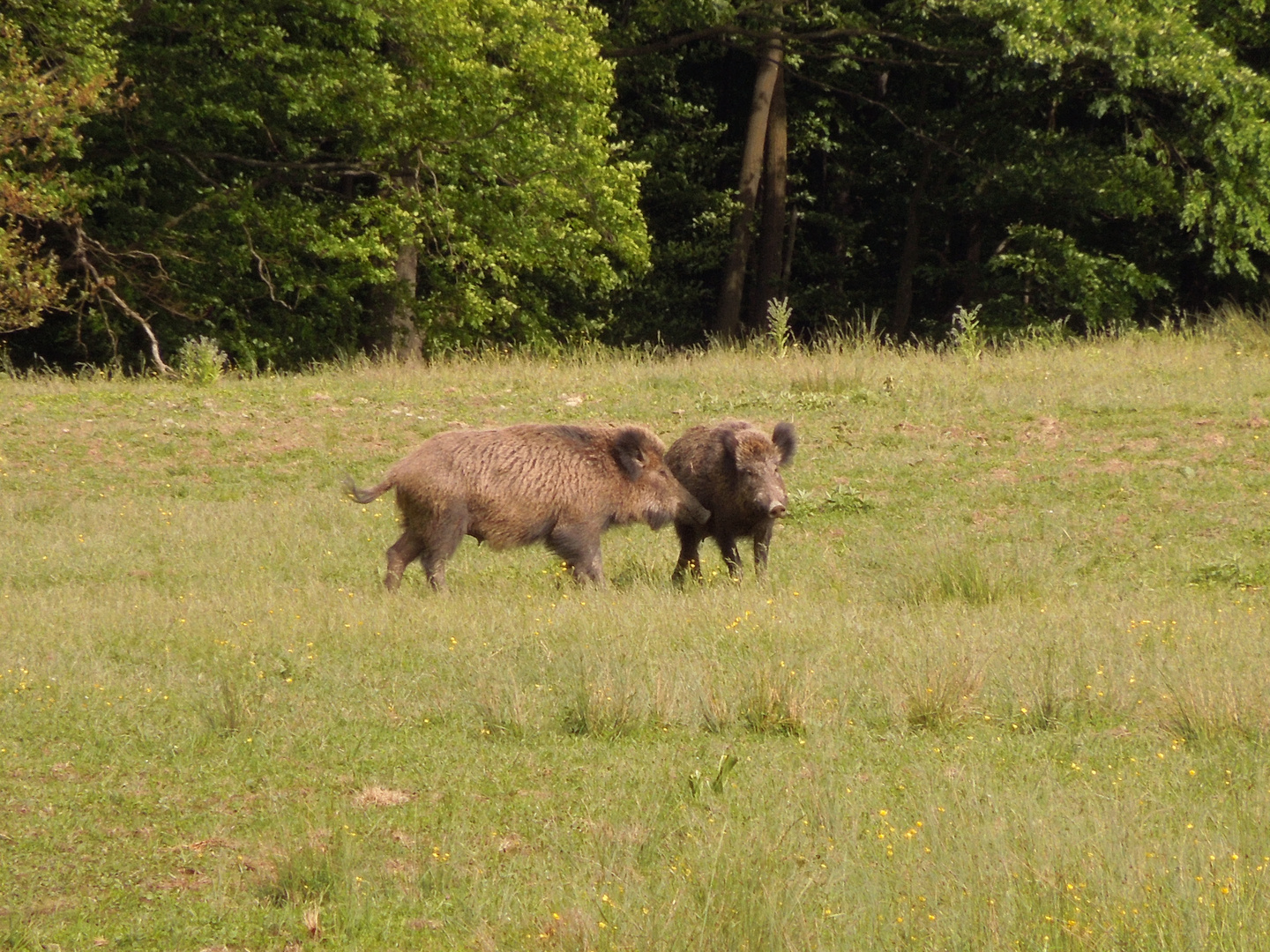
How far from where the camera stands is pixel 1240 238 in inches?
1059

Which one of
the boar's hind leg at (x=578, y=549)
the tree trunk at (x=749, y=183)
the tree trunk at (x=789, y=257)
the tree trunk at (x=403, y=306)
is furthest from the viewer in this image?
the tree trunk at (x=789, y=257)

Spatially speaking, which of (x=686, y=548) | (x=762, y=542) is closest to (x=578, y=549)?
(x=686, y=548)

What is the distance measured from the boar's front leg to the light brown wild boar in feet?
1.62

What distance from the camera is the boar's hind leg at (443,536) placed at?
11102 mm

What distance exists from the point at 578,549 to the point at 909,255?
74.4 ft

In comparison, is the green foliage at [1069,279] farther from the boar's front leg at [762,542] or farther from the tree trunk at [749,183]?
the boar's front leg at [762,542]

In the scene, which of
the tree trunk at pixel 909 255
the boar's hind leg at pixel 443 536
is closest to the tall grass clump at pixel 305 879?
the boar's hind leg at pixel 443 536

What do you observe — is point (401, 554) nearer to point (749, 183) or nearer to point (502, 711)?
point (502, 711)

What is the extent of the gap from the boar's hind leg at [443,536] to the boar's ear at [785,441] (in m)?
2.52

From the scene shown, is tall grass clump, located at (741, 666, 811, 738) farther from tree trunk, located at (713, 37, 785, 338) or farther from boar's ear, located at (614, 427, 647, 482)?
tree trunk, located at (713, 37, 785, 338)

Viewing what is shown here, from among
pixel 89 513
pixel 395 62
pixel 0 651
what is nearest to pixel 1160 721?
pixel 0 651

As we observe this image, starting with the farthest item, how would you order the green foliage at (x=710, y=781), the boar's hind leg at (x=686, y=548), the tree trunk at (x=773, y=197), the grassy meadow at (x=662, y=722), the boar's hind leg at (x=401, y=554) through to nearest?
the tree trunk at (x=773, y=197), the boar's hind leg at (x=686, y=548), the boar's hind leg at (x=401, y=554), the green foliage at (x=710, y=781), the grassy meadow at (x=662, y=722)

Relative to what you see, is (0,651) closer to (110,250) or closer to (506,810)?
(506,810)

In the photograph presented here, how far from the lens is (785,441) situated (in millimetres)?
11836
